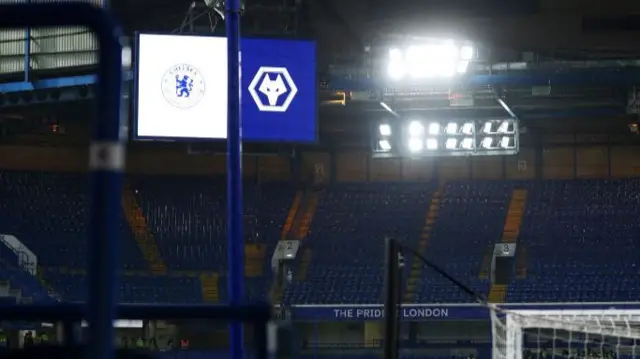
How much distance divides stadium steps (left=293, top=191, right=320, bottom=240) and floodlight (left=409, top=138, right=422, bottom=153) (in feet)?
17.6

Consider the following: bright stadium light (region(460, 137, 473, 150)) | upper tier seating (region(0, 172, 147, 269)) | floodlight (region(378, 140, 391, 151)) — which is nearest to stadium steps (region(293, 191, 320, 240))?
upper tier seating (region(0, 172, 147, 269))

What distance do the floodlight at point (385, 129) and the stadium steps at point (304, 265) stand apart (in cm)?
483

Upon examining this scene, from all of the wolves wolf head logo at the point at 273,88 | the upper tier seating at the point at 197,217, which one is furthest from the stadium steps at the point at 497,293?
the wolves wolf head logo at the point at 273,88

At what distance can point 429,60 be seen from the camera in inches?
667

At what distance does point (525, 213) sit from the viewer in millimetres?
25453

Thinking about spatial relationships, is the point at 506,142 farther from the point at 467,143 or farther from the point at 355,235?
the point at 355,235

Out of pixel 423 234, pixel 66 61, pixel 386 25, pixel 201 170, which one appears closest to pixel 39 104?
pixel 66 61

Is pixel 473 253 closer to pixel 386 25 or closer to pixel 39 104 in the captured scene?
pixel 386 25

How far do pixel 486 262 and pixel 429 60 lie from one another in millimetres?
9042

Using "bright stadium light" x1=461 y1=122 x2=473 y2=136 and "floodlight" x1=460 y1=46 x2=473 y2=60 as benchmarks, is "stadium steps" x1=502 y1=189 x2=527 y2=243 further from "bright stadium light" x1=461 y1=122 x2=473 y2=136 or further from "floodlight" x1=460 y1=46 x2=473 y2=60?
"floodlight" x1=460 y1=46 x2=473 y2=60

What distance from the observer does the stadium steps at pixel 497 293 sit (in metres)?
23.3

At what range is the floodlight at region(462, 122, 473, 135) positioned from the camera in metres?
20.7

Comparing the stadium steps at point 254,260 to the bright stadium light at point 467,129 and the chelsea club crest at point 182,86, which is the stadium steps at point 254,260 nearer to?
the bright stadium light at point 467,129

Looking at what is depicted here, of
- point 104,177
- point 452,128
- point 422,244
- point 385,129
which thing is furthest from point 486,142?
point 104,177
